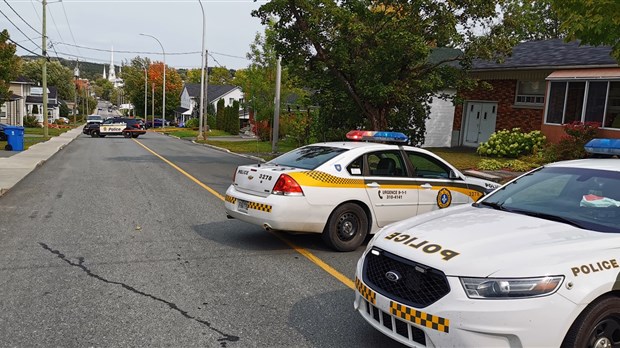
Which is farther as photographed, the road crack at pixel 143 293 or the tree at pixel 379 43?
the tree at pixel 379 43

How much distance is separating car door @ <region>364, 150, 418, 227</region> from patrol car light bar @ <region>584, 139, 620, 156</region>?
2.57 metres

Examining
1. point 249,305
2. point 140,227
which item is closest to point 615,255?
point 249,305

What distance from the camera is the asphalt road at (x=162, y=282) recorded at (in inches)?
163

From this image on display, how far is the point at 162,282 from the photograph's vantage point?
212 inches

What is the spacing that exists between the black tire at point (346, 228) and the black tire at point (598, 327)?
3.69 meters

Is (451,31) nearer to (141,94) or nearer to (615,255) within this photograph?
(615,255)

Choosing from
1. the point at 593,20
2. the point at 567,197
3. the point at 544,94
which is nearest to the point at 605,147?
the point at 567,197

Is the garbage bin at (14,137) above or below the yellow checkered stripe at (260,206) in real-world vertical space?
below

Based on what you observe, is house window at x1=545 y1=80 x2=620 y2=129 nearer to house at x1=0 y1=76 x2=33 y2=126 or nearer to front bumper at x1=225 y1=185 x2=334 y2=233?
front bumper at x1=225 y1=185 x2=334 y2=233

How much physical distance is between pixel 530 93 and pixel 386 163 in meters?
16.4

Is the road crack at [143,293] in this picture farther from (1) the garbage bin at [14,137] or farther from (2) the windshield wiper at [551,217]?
(1) the garbage bin at [14,137]

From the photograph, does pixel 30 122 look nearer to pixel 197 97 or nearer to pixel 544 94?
pixel 197 97

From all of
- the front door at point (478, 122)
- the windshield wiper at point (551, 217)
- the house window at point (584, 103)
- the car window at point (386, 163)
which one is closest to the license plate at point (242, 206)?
the car window at point (386, 163)

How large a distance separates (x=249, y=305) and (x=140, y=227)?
3.79 meters
